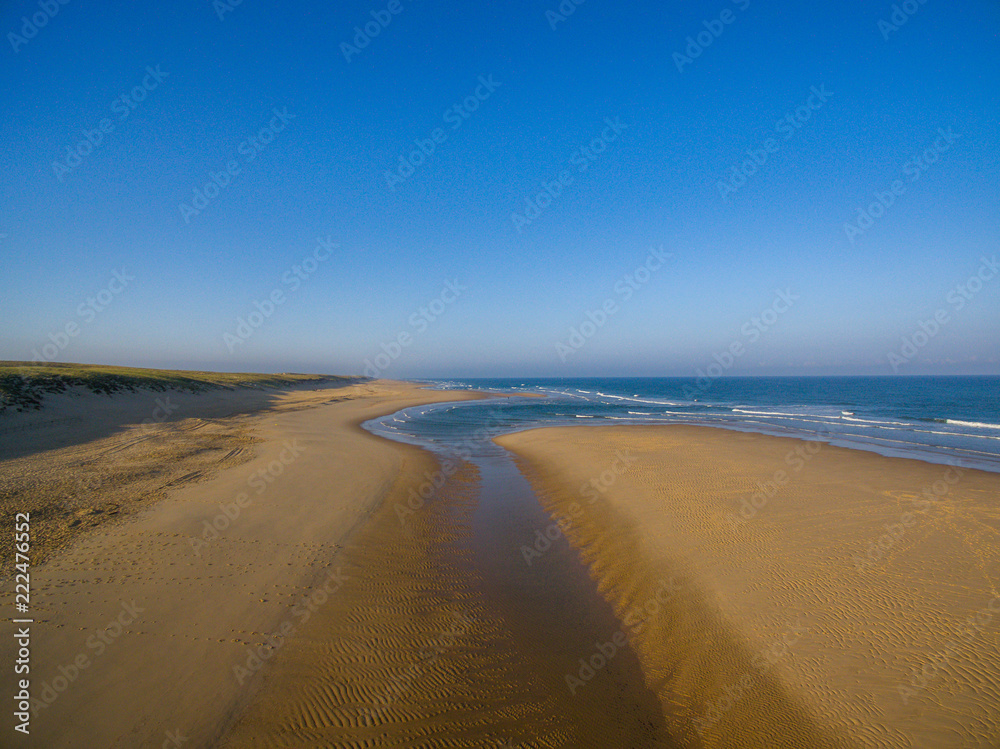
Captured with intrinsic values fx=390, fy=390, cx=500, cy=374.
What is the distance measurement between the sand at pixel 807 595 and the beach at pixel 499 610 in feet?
0.14

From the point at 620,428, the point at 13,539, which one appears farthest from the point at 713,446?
the point at 13,539

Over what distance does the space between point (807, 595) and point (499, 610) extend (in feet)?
19.1

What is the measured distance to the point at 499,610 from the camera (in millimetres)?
7484

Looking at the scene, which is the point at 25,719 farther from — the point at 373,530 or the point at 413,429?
the point at 413,429

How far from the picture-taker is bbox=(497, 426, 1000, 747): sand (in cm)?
508

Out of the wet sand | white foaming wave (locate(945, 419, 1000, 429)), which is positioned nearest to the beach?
the wet sand

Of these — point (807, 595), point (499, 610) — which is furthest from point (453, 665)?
point (807, 595)

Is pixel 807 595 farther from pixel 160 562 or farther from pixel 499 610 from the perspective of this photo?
pixel 160 562

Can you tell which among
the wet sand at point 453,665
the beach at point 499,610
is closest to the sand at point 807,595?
the beach at point 499,610

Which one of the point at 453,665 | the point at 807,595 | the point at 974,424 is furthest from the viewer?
the point at 974,424

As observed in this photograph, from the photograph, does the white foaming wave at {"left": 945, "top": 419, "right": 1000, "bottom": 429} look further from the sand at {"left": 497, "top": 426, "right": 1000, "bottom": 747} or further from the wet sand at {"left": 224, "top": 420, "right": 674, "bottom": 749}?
the wet sand at {"left": 224, "top": 420, "right": 674, "bottom": 749}

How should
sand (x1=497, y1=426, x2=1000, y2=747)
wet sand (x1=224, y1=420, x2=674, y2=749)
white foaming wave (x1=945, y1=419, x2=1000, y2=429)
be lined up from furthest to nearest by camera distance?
1. white foaming wave (x1=945, y1=419, x2=1000, y2=429)
2. sand (x1=497, y1=426, x2=1000, y2=747)
3. wet sand (x1=224, y1=420, x2=674, y2=749)

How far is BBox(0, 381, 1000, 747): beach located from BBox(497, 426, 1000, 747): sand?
0.04 m

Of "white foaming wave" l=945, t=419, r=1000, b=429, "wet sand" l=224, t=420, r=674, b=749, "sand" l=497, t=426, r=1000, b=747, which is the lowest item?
"wet sand" l=224, t=420, r=674, b=749
